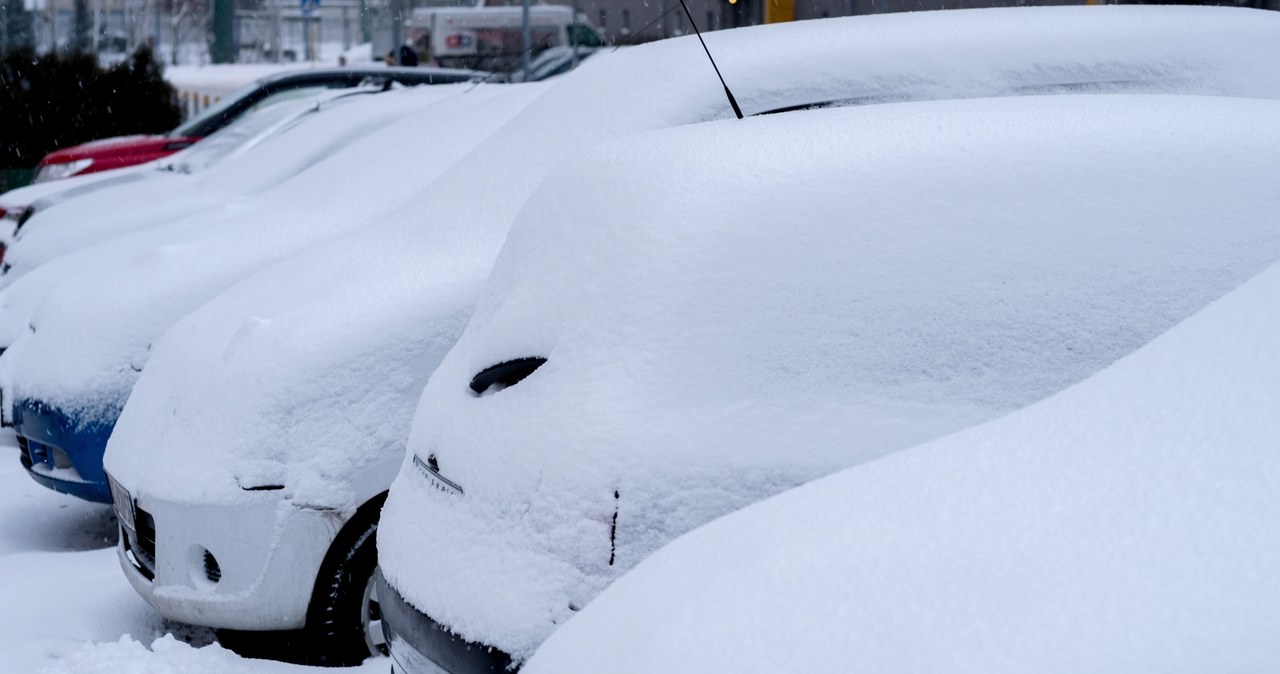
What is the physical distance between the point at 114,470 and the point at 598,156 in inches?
76.2

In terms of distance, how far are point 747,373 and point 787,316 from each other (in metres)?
0.13

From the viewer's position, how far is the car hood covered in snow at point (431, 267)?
3.68 metres

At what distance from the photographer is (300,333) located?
149 inches

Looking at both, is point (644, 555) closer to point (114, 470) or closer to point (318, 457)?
point (318, 457)

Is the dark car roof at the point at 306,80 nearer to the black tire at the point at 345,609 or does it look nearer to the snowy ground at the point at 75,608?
the snowy ground at the point at 75,608

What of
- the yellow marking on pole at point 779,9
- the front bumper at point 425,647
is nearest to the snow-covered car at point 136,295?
the yellow marking on pole at point 779,9

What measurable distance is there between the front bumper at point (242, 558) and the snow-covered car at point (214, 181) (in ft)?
10.5

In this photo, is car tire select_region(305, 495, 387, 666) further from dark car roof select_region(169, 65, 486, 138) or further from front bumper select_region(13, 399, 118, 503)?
dark car roof select_region(169, 65, 486, 138)

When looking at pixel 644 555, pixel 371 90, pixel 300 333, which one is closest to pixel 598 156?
pixel 644 555

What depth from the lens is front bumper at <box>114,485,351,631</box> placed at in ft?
12.0

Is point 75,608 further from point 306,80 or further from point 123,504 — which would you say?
point 306,80

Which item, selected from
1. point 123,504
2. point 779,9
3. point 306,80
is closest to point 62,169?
point 306,80

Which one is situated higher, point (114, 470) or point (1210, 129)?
point (1210, 129)

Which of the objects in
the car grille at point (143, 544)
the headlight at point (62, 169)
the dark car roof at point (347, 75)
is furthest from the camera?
the headlight at point (62, 169)
